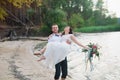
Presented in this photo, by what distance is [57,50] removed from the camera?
854 cm

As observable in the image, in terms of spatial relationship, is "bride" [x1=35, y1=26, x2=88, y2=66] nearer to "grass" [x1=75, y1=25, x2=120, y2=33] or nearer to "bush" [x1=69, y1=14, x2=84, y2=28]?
"bush" [x1=69, y1=14, x2=84, y2=28]

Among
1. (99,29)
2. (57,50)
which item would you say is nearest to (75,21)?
(99,29)

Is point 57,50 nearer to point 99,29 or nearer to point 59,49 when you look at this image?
point 59,49

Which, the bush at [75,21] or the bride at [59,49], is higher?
the bride at [59,49]

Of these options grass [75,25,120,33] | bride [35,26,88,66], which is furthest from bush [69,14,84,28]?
bride [35,26,88,66]

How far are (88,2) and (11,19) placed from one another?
91.4 feet

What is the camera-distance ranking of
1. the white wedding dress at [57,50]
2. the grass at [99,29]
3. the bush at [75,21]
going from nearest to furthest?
the white wedding dress at [57,50] → the bush at [75,21] → the grass at [99,29]

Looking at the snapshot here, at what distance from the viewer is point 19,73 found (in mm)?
11047

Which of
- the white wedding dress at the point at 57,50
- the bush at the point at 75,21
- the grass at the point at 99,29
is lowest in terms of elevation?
the grass at the point at 99,29

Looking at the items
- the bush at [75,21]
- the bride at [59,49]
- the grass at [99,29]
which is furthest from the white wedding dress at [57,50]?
the grass at [99,29]

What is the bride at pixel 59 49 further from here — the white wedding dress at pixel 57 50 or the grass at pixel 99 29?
the grass at pixel 99 29

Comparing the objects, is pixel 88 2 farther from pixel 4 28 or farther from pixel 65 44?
pixel 65 44

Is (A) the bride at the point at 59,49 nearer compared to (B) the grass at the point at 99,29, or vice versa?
(A) the bride at the point at 59,49

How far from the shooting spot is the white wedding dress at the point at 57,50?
848 cm
